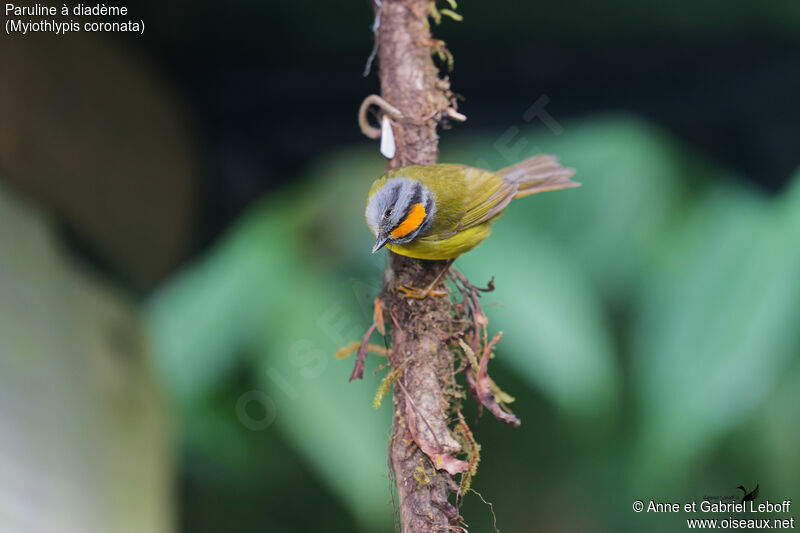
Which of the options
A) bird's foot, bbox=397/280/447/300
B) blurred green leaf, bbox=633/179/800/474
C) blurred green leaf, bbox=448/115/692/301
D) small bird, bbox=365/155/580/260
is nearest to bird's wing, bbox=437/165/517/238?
small bird, bbox=365/155/580/260

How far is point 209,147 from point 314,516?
1.12m

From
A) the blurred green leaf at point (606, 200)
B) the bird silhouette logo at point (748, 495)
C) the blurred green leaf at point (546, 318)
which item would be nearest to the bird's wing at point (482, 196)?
the blurred green leaf at point (546, 318)

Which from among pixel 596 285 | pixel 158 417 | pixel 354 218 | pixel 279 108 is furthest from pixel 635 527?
pixel 279 108

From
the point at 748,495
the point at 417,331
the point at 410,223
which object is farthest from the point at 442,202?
the point at 748,495

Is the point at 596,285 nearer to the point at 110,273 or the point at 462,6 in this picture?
the point at 462,6

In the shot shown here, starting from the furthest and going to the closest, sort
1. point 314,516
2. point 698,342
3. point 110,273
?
point 110,273
point 314,516
point 698,342

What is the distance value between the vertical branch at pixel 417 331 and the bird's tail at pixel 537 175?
0.69 feet

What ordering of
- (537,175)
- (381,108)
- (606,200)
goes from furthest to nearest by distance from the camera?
(606,200) → (537,175) → (381,108)

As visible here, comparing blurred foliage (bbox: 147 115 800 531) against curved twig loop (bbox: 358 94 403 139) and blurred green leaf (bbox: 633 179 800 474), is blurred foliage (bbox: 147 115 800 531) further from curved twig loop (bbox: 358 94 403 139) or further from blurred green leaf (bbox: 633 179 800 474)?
curved twig loop (bbox: 358 94 403 139)

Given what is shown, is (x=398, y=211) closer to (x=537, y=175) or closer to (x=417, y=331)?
(x=417, y=331)

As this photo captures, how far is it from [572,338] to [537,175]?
1.64 ft

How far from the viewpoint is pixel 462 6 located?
1587 mm

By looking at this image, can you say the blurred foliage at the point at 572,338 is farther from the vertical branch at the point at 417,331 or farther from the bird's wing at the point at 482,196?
the vertical branch at the point at 417,331

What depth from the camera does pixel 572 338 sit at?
1.44 meters
